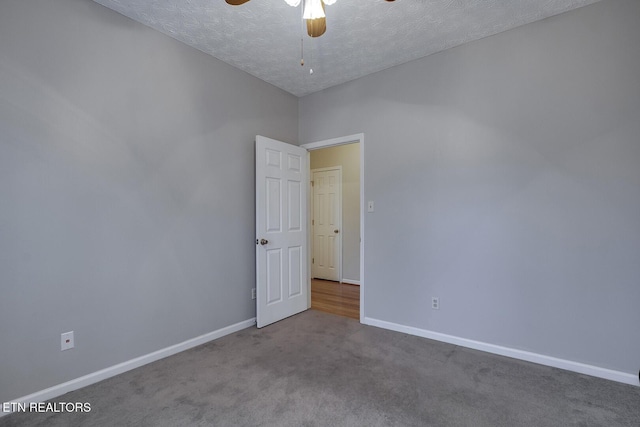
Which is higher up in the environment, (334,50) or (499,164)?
(334,50)

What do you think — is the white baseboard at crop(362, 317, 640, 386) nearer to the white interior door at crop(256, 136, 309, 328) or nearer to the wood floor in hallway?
the wood floor in hallway

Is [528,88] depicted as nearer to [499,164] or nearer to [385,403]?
[499,164]

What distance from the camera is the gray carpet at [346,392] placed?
1.76 metres

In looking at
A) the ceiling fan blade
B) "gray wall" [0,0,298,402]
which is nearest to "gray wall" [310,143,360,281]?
"gray wall" [0,0,298,402]

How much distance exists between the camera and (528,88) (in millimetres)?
2502

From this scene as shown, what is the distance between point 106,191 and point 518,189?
334 centimetres

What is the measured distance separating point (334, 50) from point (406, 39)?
66cm

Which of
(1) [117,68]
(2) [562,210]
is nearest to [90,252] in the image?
(1) [117,68]

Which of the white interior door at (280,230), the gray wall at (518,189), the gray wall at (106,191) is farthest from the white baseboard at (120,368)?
the gray wall at (518,189)

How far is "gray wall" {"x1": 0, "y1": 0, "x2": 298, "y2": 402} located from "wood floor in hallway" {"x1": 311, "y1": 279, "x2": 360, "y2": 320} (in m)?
1.33

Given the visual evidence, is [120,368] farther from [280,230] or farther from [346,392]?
[280,230]

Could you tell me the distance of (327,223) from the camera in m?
5.71

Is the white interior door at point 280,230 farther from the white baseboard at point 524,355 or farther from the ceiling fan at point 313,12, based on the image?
the ceiling fan at point 313,12

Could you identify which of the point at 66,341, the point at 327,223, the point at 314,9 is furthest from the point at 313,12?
the point at 327,223
